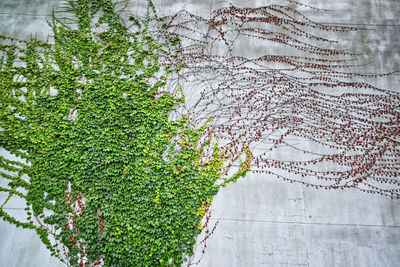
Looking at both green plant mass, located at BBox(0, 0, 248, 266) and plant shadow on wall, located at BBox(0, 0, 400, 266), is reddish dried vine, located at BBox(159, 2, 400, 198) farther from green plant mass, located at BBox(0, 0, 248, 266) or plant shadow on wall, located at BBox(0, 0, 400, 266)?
green plant mass, located at BBox(0, 0, 248, 266)

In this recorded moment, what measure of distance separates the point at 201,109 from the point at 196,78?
66cm

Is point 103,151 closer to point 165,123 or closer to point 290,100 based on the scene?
point 165,123

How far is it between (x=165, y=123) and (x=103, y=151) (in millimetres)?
1118

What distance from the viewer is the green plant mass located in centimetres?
397

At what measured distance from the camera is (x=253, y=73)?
5.09 m

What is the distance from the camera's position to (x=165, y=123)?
4547 millimetres

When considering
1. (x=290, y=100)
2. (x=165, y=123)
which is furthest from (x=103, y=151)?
(x=290, y=100)

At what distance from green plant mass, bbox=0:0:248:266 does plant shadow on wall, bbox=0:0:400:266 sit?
2cm

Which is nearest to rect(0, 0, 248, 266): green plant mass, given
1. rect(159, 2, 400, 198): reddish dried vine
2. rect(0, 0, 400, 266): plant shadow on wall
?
rect(0, 0, 400, 266): plant shadow on wall

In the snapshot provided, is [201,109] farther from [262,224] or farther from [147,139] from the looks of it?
[262,224]

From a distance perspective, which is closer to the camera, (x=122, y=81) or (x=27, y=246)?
(x=27, y=246)

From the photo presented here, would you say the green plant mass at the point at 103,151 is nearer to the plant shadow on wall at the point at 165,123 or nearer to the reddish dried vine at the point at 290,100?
the plant shadow on wall at the point at 165,123

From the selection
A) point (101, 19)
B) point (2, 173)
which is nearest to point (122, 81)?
point (101, 19)

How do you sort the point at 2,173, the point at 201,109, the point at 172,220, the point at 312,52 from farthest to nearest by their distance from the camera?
the point at 312,52, the point at 201,109, the point at 2,173, the point at 172,220
